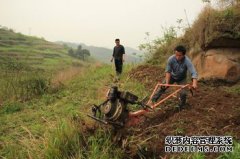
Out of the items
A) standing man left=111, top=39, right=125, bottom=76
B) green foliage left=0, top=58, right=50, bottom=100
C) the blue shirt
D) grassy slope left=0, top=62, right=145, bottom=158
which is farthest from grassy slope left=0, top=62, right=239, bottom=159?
standing man left=111, top=39, right=125, bottom=76

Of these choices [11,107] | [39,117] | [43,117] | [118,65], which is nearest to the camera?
[43,117]

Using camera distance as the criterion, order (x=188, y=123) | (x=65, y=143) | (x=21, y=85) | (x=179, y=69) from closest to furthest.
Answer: (x=65, y=143), (x=188, y=123), (x=179, y=69), (x=21, y=85)

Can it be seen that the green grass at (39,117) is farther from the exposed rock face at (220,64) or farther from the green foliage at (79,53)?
the green foliage at (79,53)

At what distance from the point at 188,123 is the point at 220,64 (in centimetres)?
416

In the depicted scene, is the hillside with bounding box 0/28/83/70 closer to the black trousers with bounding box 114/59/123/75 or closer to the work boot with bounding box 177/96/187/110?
the black trousers with bounding box 114/59/123/75

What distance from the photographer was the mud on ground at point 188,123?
5781 millimetres

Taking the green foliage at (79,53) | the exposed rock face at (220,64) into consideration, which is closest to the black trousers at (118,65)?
the exposed rock face at (220,64)

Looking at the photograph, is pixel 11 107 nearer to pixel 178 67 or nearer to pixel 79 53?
pixel 178 67

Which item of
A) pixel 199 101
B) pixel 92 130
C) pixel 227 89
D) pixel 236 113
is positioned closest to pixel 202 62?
pixel 227 89

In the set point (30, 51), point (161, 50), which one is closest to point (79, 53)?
point (30, 51)

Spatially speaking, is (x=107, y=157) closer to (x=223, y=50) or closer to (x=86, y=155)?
(x=86, y=155)

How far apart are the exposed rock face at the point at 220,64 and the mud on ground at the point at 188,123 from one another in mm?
1637

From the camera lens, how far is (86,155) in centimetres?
587

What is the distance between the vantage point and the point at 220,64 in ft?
32.9
